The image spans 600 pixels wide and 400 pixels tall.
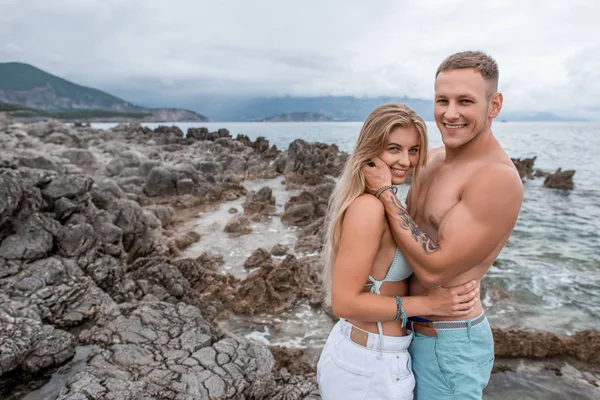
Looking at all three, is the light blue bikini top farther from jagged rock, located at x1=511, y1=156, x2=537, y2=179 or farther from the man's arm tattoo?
jagged rock, located at x1=511, y1=156, x2=537, y2=179

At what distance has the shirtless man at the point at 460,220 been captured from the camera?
225 cm

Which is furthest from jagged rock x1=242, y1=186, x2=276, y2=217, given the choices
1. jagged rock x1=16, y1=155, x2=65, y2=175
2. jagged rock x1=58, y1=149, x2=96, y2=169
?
jagged rock x1=58, y1=149, x2=96, y2=169

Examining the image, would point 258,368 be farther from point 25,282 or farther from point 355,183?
point 25,282

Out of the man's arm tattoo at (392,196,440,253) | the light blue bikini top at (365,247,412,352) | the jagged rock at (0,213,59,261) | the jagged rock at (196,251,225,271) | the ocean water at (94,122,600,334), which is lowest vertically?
the ocean water at (94,122,600,334)

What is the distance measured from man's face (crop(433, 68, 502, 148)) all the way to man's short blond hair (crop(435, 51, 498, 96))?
0.10 feet

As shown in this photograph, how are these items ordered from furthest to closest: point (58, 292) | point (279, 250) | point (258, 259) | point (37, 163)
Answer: point (37, 163) < point (279, 250) < point (258, 259) < point (58, 292)

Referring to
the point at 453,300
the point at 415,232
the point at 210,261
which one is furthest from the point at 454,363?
the point at 210,261

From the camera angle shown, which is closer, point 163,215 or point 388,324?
point 388,324

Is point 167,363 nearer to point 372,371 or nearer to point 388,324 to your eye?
point 372,371

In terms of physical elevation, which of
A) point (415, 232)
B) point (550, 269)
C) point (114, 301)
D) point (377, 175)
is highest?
point (377, 175)

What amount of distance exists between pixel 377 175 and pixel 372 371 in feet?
4.33

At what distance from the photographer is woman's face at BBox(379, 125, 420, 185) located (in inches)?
98.7

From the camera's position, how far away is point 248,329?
7.02 m

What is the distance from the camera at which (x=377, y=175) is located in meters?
2.51
